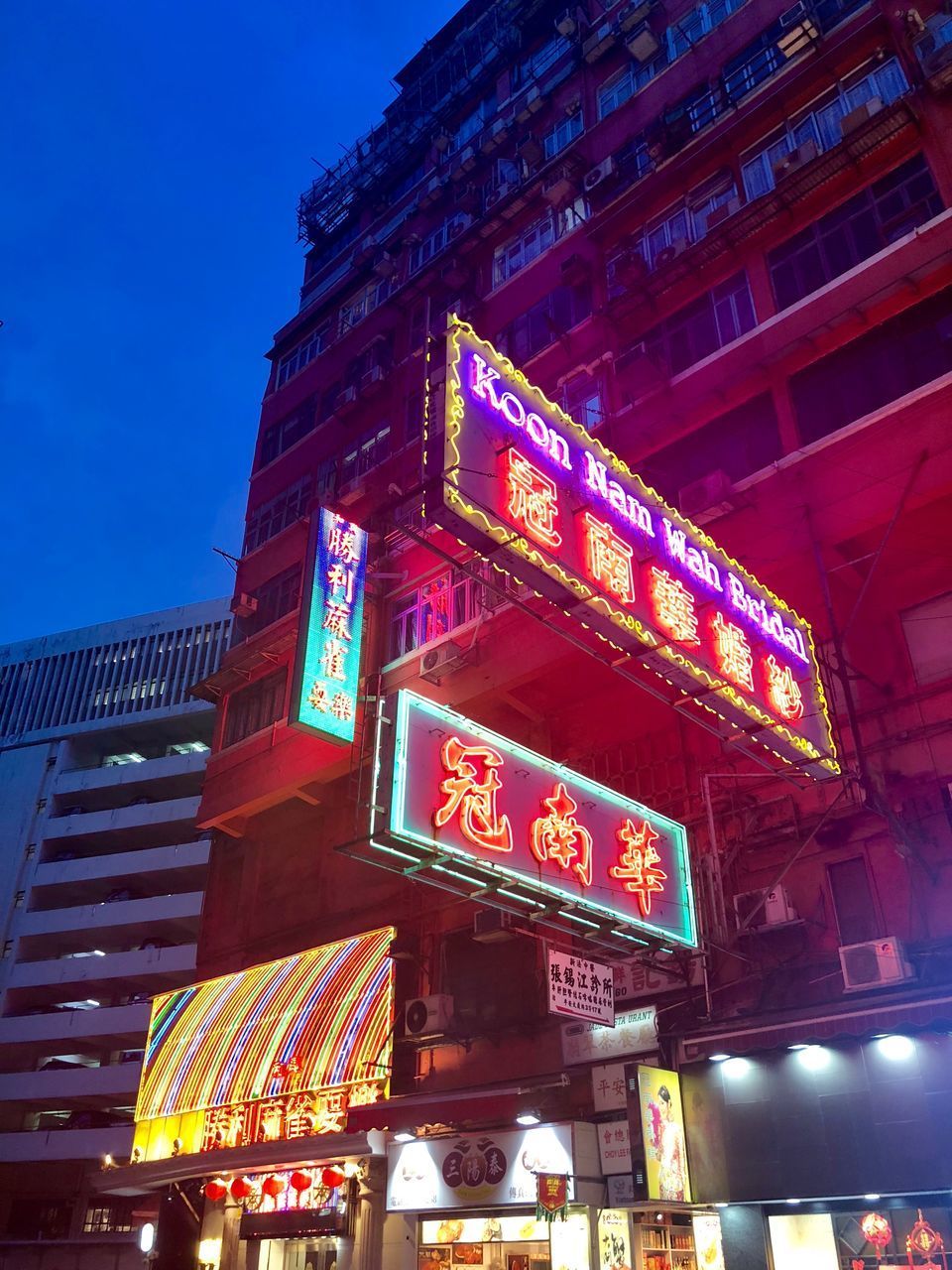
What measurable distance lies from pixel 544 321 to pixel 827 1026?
16.6m

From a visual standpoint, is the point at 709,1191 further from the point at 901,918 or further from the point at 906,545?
the point at 906,545

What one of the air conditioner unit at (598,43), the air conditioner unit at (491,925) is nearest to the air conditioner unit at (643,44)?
the air conditioner unit at (598,43)

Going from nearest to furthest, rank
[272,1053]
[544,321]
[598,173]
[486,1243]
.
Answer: [486,1243], [272,1053], [544,321], [598,173]

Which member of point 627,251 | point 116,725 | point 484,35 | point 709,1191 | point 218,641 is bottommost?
point 709,1191

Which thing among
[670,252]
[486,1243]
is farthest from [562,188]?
[486,1243]

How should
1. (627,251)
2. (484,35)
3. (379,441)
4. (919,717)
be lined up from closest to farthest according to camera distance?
(919,717)
(627,251)
(379,441)
(484,35)

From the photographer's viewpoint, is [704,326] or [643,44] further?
[643,44]

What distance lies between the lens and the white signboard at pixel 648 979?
13.4 metres

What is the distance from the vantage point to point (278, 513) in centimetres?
2803

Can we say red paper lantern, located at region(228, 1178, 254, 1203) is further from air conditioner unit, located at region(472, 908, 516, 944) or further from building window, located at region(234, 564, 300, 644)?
building window, located at region(234, 564, 300, 644)

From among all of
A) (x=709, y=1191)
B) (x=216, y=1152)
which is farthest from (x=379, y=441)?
(x=709, y=1191)

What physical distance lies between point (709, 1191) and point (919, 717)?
6.88m

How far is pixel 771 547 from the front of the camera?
48.5 ft

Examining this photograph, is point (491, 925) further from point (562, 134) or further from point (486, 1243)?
point (562, 134)
